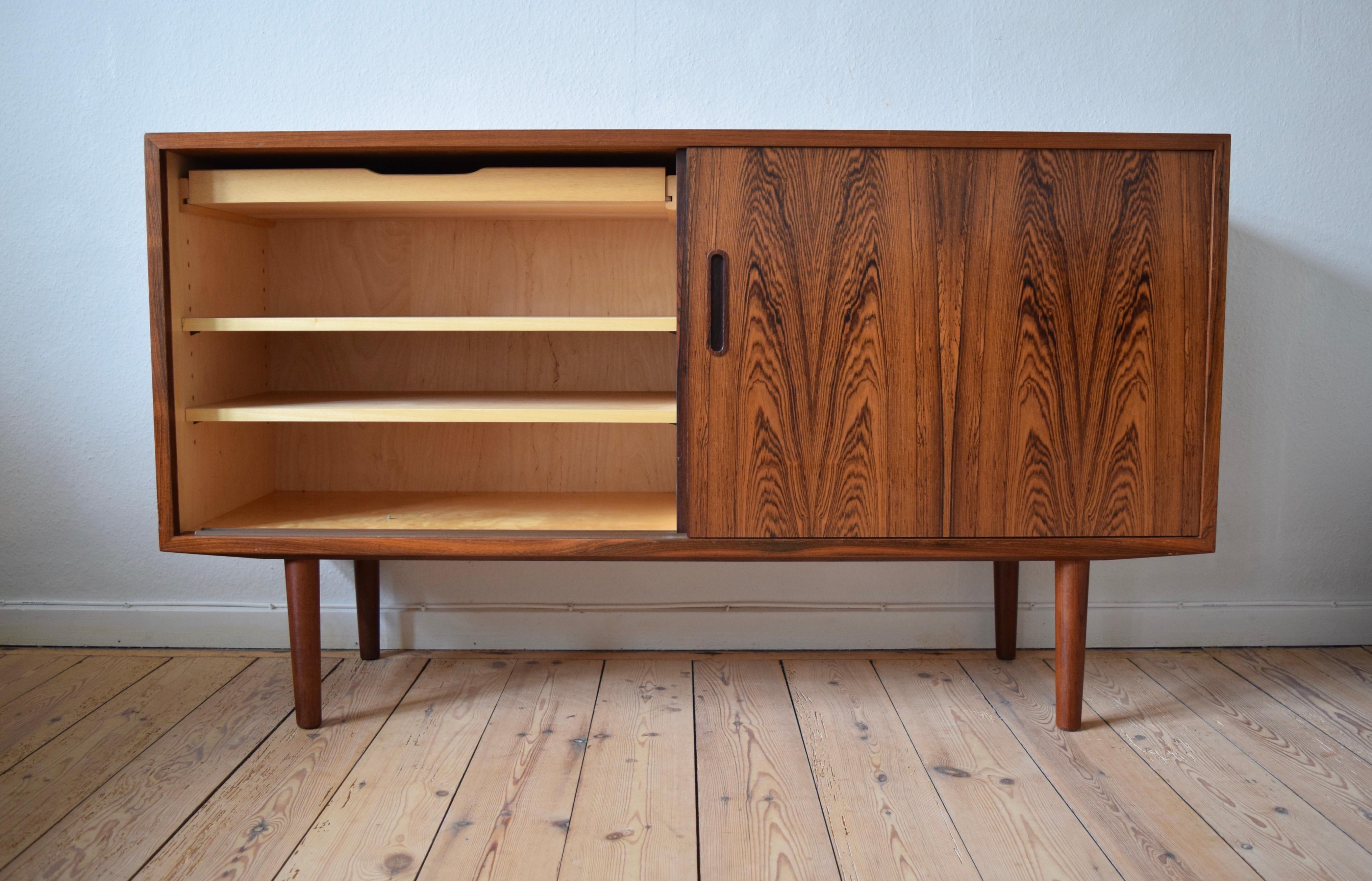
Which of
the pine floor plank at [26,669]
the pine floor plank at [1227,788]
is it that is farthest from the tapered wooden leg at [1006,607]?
the pine floor plank at [26,669]

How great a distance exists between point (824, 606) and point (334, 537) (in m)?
0.99

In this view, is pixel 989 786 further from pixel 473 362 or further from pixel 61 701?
pixel 61 701

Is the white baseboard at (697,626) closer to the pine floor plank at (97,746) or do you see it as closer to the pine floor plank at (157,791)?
the pine floor plank at (97,746)

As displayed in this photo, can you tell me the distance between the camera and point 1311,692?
66.4 inches

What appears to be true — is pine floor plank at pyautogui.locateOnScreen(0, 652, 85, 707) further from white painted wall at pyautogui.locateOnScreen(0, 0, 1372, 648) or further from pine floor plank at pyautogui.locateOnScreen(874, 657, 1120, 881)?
pine floor plank at pyautogui.locateOnScreen(874, 657, 1120, 881)

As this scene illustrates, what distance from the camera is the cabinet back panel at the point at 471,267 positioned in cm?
180

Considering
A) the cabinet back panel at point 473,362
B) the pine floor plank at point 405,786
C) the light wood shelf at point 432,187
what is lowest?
the pine floor plank at point 405,786

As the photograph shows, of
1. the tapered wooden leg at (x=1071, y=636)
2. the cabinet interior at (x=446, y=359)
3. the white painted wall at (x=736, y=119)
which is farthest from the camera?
the white painted wall at (x=736, y=119)

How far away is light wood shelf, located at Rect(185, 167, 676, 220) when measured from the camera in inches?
56.5

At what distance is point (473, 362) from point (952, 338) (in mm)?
945

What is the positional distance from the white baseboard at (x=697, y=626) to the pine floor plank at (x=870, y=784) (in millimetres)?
139

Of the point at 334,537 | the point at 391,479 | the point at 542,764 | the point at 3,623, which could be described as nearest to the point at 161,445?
the point at 334,537

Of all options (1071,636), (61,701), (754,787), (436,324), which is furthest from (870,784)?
(61,701)

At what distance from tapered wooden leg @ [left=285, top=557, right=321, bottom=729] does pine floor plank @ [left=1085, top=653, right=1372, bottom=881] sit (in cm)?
134
